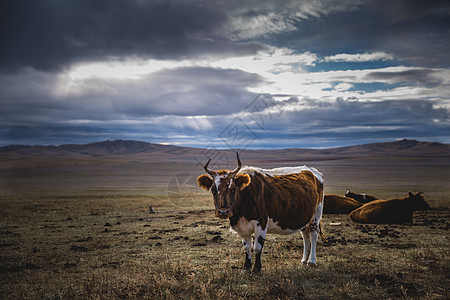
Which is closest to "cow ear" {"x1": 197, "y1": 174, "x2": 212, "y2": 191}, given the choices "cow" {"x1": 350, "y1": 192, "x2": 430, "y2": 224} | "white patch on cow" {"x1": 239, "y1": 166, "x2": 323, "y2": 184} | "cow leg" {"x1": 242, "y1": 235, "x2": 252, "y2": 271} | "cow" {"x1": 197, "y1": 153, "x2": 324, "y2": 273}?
"cow" {"x1": 197, "y1": 153, "x2": 324, "y2": 273}

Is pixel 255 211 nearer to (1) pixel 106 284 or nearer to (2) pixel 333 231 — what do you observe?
(1) pixel 106 284

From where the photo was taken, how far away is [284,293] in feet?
19.6

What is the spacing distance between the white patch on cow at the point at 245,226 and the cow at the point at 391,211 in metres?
9.06

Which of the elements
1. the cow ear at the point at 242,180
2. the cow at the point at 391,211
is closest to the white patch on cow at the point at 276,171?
the cow ear at the point at 242,180

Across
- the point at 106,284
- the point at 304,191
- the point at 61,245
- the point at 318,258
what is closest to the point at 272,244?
the point at 318,258

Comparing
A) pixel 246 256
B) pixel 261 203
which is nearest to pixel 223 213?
pixel 261 203

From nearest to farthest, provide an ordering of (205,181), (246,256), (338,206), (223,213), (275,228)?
(223,213) < (246,256) < (275,228) < (205,181) < (338,206)

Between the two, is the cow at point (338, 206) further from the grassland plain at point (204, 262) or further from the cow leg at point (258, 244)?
the cow leg at point (258, 244)

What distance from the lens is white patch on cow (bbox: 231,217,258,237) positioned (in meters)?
7.08

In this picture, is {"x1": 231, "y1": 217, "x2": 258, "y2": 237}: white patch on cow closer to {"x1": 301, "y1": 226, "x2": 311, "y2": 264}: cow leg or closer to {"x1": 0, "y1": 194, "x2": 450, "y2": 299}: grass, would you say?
{"x1": 0, "y1": 194, "x2": 450, "y2": 299}: grass

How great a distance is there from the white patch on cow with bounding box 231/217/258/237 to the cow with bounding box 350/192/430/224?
906 cm

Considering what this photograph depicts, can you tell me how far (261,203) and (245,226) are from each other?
0.67 m

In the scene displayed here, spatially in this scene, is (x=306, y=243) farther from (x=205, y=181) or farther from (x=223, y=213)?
(x=205, y=181)

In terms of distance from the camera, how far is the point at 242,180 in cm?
701
